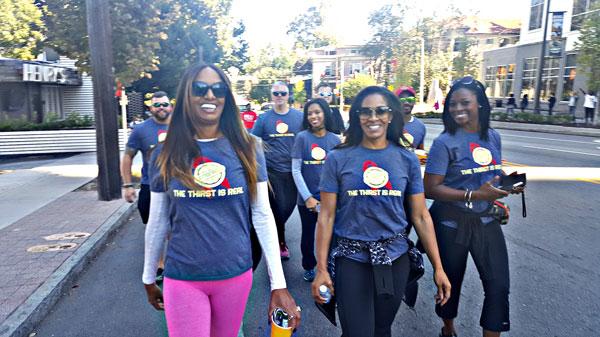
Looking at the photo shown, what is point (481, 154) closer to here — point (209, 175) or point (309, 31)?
point (209, 175)

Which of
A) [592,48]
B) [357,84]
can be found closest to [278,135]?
[592,48]

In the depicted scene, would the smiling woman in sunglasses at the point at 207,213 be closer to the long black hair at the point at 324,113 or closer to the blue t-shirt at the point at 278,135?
the long black hair at the point at 324,113

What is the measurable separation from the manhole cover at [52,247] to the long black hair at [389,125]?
4.32m

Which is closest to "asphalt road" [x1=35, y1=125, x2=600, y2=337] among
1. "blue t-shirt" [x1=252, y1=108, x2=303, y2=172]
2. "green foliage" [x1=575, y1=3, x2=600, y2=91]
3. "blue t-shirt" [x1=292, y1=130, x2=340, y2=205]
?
"blue t-shirt" [x1=292, y1=130, x2=340, y2=205]

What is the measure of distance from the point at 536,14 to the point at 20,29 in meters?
36.7

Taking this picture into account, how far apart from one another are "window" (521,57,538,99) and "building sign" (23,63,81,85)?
33.7 m

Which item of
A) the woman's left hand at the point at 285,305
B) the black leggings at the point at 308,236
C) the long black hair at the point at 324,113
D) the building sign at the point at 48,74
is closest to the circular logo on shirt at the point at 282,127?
the long black hair at the point at 324,113

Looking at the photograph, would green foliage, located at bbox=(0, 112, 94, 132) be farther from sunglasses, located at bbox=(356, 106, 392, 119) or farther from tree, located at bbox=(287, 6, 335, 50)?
tree, located at bbox=(287, 6, 335, 50)

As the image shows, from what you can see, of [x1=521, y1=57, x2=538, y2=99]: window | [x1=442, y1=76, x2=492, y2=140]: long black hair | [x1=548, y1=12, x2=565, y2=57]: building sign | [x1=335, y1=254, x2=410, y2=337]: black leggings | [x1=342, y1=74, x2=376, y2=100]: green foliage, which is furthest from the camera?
[x1=342, y1=74, x2=376, y2=100]: green foliage

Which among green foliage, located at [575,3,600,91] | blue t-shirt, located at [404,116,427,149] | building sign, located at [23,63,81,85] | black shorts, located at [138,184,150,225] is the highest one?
green foliage, located at [575,3,600,91]

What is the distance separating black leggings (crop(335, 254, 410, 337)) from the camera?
255 cm

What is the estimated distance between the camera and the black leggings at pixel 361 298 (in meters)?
2.55

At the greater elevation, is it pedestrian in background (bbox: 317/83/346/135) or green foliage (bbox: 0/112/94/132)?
pedestrian in background (bbox: 317/83/346/135)

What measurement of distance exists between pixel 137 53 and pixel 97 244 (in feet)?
20.2
